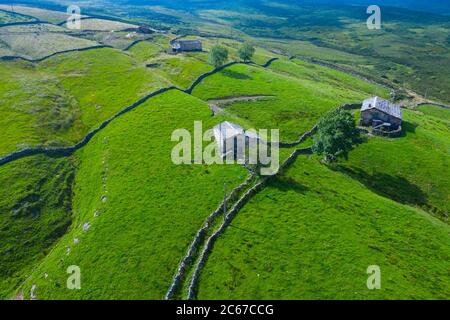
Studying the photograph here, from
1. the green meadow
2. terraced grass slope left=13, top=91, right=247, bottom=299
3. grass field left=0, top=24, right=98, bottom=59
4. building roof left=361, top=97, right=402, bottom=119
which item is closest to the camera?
the green meadow

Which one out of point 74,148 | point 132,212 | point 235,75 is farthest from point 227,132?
point 235,75

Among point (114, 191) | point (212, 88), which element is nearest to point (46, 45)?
point (212, 88)

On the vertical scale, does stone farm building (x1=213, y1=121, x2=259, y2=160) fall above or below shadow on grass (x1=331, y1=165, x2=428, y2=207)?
above

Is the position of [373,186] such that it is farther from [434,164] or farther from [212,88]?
[212,88]

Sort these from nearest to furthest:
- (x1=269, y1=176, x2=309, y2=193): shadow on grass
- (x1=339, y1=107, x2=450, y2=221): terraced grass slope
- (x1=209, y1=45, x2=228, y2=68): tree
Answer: (x1=269, y1=176, x2=309, y2=193): shadow on grass < (x1=339, y1=107, x2=450, y2=221): terraced grass slope < (x1=209, y1=45, x2=228, y2=68): tree

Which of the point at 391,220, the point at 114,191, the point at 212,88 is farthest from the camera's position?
the point at 212,88

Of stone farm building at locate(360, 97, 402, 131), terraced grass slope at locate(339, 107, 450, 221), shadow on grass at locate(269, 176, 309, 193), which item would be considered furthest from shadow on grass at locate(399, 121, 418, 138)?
shadow on grass at locate(269, 176, 309, 193)

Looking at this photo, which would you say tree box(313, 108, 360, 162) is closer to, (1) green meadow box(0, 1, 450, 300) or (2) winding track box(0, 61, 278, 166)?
(1) green meadow box(0, 1, 450, 300)

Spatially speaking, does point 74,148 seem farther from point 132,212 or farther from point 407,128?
point 407,128
